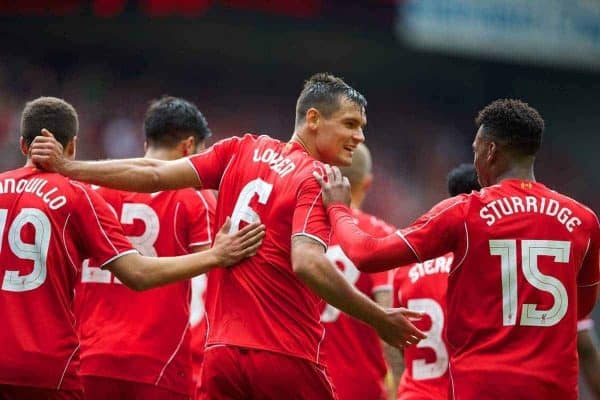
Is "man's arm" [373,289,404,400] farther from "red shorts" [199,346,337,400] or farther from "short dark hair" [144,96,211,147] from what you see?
"red shorts" [199,346,337,400]

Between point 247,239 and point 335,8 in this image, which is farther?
point 335,8

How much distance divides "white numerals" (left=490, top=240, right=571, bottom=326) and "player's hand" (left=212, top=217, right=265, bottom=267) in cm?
133

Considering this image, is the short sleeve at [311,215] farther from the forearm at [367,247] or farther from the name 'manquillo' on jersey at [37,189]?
the name 'manquillo' on jersey at [37,189]

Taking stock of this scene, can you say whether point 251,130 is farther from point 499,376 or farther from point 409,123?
point 499,376

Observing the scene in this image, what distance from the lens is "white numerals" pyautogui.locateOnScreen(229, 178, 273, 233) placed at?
247 inches

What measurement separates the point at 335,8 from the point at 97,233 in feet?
56.1

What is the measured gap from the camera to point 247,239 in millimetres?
6168

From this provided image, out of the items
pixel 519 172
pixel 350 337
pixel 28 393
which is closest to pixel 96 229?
pixel 28 393

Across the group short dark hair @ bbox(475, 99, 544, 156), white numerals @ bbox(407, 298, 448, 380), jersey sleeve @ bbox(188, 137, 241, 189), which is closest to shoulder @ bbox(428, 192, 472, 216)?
short dark hair @ bbox(475, 99, 544, 156)

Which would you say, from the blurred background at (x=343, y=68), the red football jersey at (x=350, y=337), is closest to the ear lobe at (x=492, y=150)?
the red football jersey at (x=350, y=337)

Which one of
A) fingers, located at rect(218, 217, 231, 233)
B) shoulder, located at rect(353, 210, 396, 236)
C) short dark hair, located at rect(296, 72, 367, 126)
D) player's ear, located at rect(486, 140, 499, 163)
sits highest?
short dark hair, located at rect(296, 72, 367, 126)

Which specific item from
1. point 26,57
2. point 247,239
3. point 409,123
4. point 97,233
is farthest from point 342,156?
point 409,123

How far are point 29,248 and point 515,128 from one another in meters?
2.91

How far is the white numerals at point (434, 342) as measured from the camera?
766 cm
